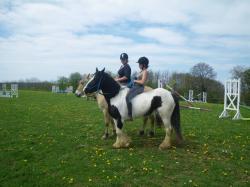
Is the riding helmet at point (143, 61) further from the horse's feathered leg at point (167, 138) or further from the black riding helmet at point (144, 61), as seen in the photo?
the horse's feathered leg at point (167, 138)

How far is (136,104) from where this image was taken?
9.11 meters

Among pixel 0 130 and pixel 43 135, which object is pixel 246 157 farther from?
pixel 0 130

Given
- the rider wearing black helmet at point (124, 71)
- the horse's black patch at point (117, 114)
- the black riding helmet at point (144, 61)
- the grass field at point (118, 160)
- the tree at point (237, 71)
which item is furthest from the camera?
the tree at point (237, 71)

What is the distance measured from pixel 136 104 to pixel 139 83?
775mm

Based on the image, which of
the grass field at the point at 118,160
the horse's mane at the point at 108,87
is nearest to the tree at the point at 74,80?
the grass field at the point at 118,160

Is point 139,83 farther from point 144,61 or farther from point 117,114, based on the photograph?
point 117,114

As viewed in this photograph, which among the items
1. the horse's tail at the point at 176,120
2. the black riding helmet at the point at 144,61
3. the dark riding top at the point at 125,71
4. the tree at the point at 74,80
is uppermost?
the tree at the point at 74,80

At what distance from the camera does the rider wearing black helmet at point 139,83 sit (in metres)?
9.17

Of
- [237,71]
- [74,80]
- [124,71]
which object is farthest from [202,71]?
[124,71]

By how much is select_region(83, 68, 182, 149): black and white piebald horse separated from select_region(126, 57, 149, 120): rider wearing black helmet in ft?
0.32

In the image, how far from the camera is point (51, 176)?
22.9ft

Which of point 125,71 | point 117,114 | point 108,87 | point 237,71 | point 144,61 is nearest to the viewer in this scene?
point 117,114

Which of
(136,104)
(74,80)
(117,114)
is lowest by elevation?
(117,114)

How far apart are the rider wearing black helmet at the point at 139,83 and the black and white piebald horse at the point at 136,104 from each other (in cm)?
10
